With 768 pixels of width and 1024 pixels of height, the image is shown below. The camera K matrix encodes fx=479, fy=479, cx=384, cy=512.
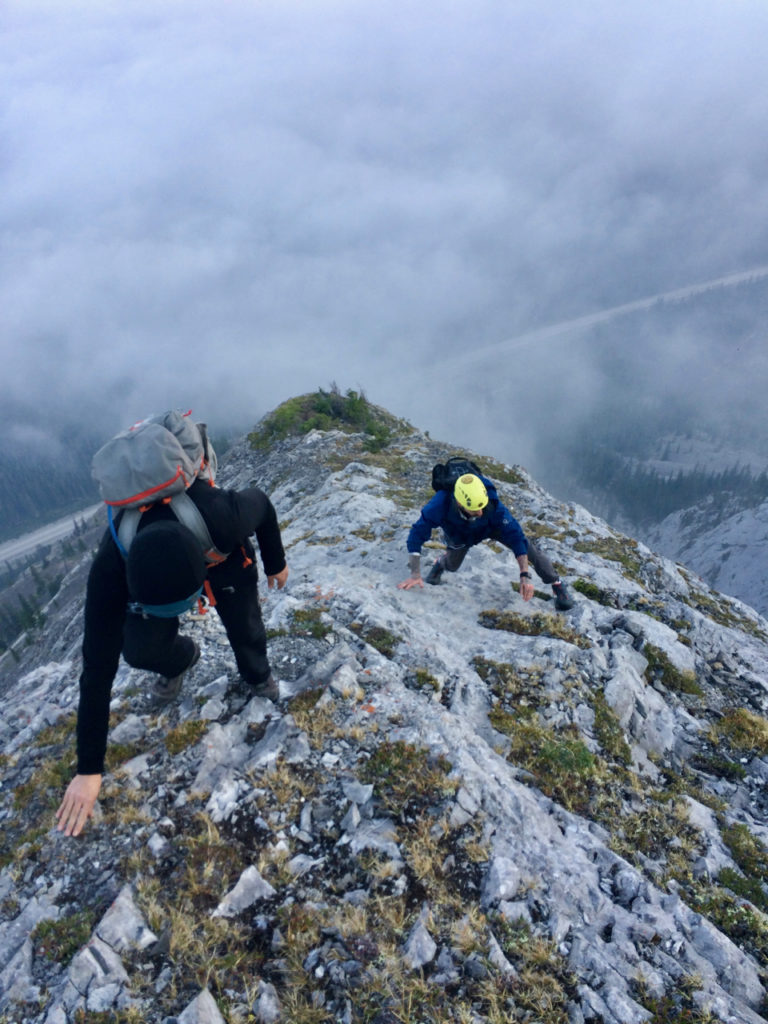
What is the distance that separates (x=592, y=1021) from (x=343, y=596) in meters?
8.09

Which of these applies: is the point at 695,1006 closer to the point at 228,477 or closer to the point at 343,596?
the point at 343,596

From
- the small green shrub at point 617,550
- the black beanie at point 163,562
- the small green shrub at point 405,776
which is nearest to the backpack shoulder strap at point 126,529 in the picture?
the black beanie at point 163,562

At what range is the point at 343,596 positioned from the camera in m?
11.4

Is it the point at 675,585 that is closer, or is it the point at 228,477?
the point at 675,585

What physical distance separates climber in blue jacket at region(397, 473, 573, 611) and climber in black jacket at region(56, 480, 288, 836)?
5.02 m

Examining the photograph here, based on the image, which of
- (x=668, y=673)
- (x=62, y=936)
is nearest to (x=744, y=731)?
(x=668, y=673)

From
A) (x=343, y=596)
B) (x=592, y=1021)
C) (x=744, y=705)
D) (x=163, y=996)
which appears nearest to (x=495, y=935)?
(x=592, y=1021)

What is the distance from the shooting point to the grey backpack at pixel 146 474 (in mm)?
4656

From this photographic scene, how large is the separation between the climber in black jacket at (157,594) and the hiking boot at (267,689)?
79 cm

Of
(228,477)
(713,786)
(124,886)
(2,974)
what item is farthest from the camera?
(228,477)

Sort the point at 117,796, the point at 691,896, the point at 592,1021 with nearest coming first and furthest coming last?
Answer: the point at 592,1021, the point at 691,896, the point at 117,796

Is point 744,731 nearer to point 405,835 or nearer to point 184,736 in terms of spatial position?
point 405,835

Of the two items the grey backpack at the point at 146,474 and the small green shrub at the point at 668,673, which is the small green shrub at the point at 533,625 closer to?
the small green shrub at the point at 668,673

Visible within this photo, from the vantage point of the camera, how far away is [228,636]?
278 inches
